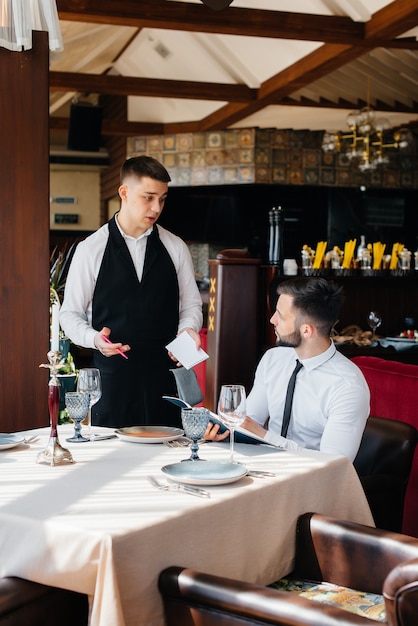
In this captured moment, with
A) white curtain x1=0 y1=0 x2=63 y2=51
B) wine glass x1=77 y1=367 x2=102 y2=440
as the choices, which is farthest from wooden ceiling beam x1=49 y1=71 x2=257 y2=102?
wine glass x1=77 y1=367 x2=102 y2=440

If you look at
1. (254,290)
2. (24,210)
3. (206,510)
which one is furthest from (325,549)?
(254,290)

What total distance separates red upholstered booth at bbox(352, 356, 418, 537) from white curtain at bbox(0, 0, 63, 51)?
2.00 metres

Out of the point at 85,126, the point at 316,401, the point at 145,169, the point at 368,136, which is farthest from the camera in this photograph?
the point at 85,126

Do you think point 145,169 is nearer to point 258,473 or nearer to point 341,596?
point 258,473

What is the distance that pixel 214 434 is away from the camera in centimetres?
260

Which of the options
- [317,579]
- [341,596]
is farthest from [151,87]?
[341,596]

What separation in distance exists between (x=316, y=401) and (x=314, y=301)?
14.0 inches

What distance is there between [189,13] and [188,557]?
6878 millimetres

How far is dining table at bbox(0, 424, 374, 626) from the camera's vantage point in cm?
170

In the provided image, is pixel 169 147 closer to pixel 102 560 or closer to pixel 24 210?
pixel 24 210

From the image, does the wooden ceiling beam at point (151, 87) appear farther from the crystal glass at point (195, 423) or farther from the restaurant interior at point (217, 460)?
the crystal glass at point (195, 423)

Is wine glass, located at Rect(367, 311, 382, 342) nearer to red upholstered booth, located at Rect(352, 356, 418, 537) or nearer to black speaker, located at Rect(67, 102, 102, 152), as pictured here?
red upholstered booth, located at Rect(352, 356, 418, 537)

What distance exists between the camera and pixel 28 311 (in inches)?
135

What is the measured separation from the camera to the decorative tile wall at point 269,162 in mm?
13352
